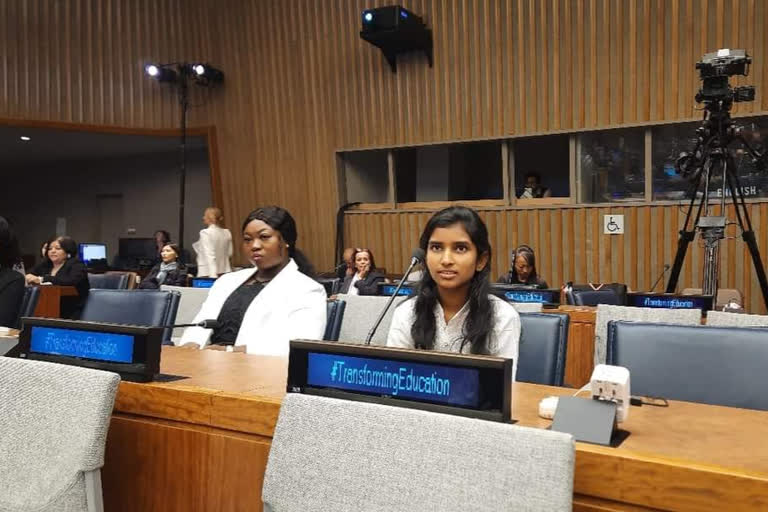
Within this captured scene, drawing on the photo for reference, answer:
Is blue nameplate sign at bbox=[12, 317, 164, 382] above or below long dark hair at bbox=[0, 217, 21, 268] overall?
below

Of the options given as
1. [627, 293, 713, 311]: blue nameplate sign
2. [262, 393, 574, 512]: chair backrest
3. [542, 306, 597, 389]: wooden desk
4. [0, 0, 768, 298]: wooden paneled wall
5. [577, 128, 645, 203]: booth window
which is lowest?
[542, 306, 597, 389]: wooden desk

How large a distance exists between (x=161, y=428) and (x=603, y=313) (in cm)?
204

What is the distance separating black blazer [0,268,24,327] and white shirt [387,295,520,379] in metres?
1.97

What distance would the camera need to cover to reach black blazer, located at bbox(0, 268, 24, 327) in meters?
3.09

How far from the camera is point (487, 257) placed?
2.10 meters

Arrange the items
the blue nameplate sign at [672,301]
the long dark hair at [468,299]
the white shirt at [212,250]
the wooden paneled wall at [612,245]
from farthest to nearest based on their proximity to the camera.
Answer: the white shirt at [212,250], the wooden paneled wall at [612,245], the blue nameplate sign at [672,301], the long dark hair at [468,299]

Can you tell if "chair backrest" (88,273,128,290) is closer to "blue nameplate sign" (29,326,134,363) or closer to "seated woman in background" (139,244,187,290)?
"seated woman in background" (139,244,187,290)

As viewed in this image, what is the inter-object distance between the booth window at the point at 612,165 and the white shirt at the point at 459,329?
5566 millimetres

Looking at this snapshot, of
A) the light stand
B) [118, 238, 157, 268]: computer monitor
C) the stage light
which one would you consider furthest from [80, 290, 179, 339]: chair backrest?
[118, 238, 157, 268]: computer monitor

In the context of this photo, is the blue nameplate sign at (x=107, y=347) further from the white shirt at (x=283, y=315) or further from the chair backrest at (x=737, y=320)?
Answer: the chair backrest at (x=737, y=320)

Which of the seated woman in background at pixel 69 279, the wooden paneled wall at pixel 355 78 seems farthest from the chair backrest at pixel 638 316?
the wooden paneled wall at pixel 355 78

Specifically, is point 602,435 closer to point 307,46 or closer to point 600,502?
point 600,502

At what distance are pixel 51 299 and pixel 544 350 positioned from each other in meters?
3.94

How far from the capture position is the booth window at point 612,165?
7078mm
